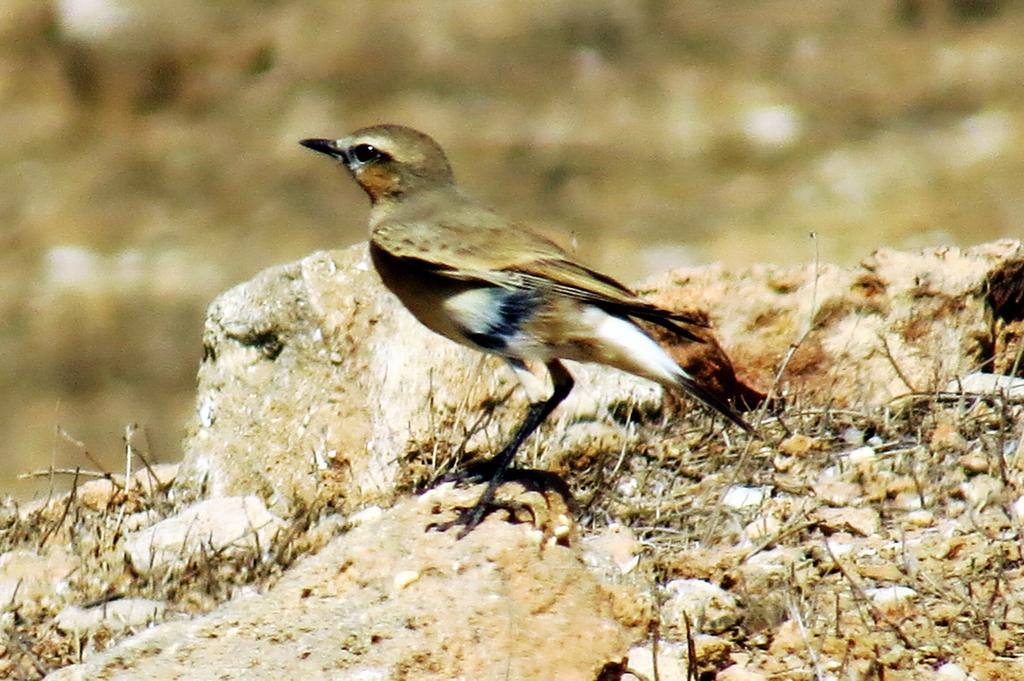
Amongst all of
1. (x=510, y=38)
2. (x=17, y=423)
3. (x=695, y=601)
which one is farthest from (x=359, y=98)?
(x=695, y=601)

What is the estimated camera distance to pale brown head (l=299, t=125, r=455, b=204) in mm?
8250

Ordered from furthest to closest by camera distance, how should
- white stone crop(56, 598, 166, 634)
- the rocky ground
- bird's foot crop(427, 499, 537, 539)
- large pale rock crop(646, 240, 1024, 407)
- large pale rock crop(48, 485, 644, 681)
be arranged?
large pale rock crop(646, 240, 1024, 407)
white stone crop(56, 598, 166, 634)
bird's foot crop(427, 499, 537, 539)
the rocky ground
large pale rock crop(48, 485, 644, 681)

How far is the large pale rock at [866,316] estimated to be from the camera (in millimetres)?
8727

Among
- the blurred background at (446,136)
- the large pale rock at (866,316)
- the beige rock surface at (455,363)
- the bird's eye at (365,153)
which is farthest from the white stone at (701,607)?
the blurred background at (446,136)

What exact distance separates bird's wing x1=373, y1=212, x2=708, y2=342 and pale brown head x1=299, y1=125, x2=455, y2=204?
0.46m

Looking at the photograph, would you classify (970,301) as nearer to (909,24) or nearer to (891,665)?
(891,665)

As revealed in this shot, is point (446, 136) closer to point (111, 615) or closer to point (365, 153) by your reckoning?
point (365, 153)

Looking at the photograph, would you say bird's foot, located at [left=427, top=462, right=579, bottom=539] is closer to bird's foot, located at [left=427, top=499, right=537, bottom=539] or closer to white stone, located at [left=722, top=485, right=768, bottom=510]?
bird's foot, located at [left=427, top=499, right=537, bottom=539]

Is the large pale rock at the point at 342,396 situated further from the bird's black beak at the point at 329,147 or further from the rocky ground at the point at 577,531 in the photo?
the bird's black beak at the point at 329,147

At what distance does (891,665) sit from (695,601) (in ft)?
2.57

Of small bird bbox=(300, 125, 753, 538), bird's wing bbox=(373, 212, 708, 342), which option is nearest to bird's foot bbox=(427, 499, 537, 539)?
small bird bbox=(300, 125, 753, 538)

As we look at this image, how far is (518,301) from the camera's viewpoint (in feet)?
24.3

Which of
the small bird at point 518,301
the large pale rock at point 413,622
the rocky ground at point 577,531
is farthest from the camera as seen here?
the small bird at point 518,301

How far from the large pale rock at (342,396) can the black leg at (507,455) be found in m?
0.31
